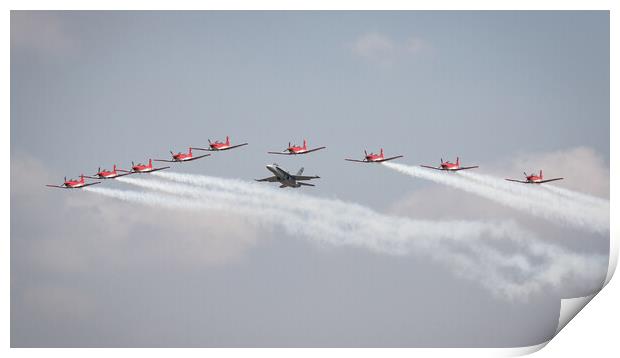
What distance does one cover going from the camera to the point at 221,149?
46.8 m

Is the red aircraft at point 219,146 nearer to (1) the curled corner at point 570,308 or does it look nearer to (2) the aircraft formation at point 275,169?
(2) the aircraft formation at point 275,169

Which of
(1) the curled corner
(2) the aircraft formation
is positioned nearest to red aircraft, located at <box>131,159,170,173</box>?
(2) the aircraft formation

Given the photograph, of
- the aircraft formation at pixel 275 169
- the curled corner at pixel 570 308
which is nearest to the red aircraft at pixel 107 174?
the aircraft formation at pixel 275 169

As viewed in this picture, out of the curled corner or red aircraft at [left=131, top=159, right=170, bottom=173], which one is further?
red aircraft at [left=131, top=159, right=170, bottom=173]

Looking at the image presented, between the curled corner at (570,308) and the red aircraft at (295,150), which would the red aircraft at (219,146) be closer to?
the red aircraft at (295,150)

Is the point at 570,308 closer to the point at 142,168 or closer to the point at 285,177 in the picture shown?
the point at 285,177

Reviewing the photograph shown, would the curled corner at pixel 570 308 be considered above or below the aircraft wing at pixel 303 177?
below

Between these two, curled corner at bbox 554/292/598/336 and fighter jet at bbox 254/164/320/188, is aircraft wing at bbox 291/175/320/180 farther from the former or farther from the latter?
curled corner at bbox 554/292/598/336

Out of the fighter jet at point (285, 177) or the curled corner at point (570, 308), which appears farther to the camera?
the fighter jet at point (285, 177)
